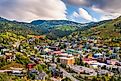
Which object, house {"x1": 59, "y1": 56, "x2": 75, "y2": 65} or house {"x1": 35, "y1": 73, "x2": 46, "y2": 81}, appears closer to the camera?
house {"x1": 35, "y1": 73, "x2": 46, "y2": 81}

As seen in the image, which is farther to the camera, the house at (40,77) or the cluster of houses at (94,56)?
the cluster of houses at (94,56)

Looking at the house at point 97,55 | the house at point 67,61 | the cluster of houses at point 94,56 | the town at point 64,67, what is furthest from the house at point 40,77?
the house at point 97,55

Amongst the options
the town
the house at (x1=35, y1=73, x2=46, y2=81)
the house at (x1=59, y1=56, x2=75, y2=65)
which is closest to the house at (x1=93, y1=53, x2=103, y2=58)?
the town

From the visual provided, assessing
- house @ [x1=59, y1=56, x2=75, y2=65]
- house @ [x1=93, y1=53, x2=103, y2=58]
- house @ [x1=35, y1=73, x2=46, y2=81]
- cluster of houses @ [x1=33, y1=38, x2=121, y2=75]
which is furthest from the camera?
house @ [x1=93, y1=53, x2=103, y2=58]

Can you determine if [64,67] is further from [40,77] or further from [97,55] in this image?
[97,55]

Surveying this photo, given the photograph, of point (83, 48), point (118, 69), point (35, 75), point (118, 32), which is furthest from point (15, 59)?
point (118, 32)

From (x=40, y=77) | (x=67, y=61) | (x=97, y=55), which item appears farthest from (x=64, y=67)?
(x=97, y=55)

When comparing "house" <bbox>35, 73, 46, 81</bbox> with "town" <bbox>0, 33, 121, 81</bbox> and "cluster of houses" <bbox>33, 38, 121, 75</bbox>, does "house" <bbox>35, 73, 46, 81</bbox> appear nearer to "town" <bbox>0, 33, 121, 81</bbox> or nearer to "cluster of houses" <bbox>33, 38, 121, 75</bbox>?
"town" <bbox>0, 33, 121, 81</bbox>

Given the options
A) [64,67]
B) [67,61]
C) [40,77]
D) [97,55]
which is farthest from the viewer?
[97,55]

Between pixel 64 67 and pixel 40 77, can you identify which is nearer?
pixel 40 77

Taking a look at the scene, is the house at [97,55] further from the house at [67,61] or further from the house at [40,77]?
the house at [40,77]

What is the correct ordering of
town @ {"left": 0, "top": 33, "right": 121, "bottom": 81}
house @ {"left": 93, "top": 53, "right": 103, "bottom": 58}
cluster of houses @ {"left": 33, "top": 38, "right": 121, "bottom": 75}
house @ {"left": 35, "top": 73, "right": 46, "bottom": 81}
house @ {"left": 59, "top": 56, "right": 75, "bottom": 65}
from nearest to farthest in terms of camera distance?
1. house @ {"left": 35, "top": 73, "right": 46, "bottom": 81}
2. town @ {"left": 0, "top": 33, "right": 121, "bottom": 81}
3. cluster of houses @ {"left": 33, "top": 38, "right": 121, "bottom": 75}
4. house @ {"left": 59, "top": 56, "right": 75, "bottom": 65}
5. house @ {"left": 93, "top": 53, "right": 103, "bottom": 58}
